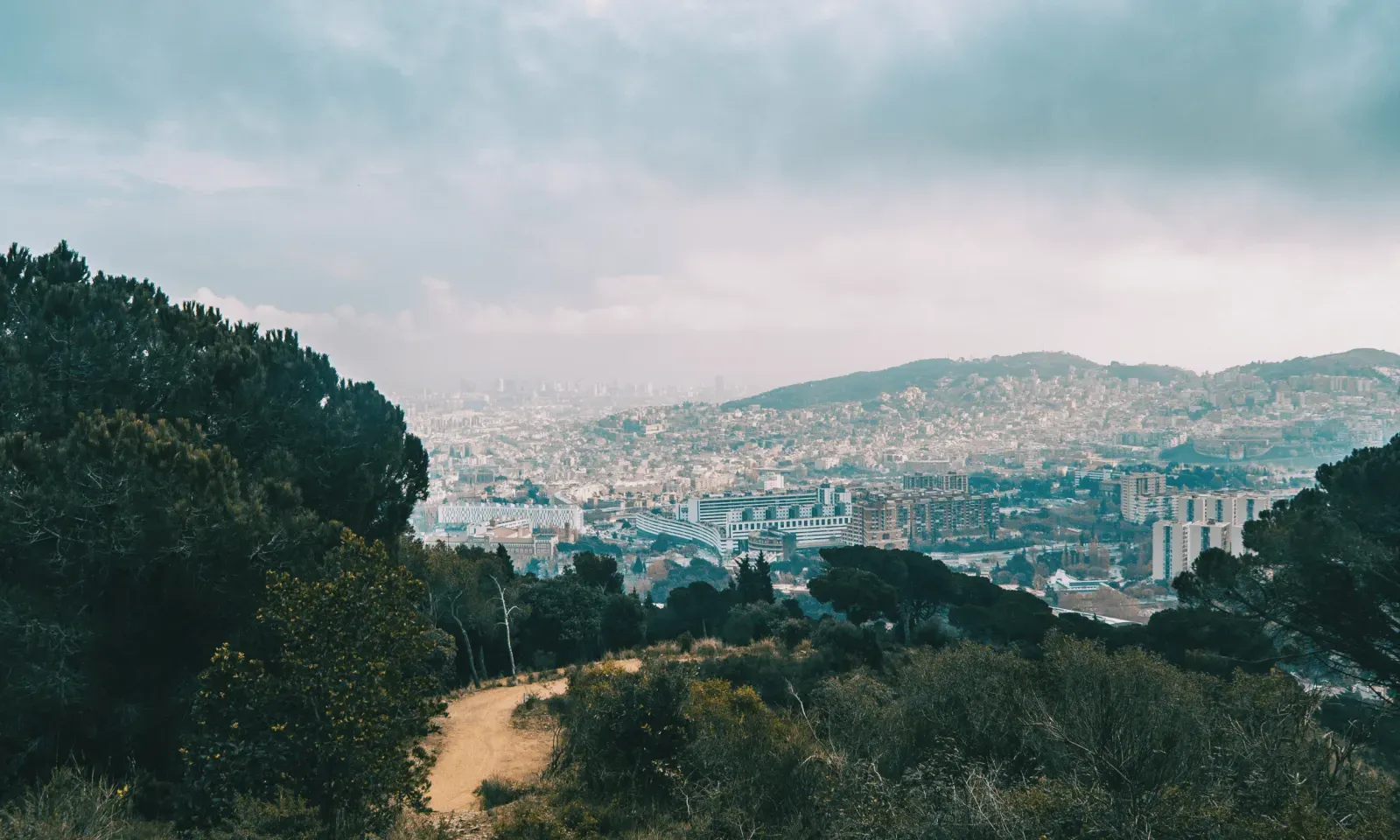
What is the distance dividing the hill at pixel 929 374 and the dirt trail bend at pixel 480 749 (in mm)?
145722

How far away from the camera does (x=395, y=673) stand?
6.06 meters

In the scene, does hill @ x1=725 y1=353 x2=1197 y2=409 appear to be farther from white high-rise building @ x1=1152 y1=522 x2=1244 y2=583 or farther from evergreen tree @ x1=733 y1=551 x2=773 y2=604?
evergreen tree @ x1=733 y1=551 x2=773 y2=604

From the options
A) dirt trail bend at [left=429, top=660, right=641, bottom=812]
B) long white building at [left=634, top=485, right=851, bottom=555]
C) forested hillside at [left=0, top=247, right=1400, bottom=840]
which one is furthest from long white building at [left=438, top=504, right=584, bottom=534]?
forested hillside at [left=0, top=247, right=1400, bottom=840]

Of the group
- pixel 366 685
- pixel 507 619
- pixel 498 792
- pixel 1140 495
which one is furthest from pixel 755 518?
pixel 366 685

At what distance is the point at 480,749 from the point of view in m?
9.45

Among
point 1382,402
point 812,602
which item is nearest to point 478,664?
point 812,602

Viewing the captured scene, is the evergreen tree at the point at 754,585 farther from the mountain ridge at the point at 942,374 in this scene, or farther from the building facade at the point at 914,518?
the mountain ridge at the point at 942,374

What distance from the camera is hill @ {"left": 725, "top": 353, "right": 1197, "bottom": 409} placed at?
158 m

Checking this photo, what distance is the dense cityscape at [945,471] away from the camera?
52.4 metres

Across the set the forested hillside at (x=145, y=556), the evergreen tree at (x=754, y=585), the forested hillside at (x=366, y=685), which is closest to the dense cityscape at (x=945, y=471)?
the evergreen tree at (x=754, y=585)

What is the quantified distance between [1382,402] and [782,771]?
131 meters

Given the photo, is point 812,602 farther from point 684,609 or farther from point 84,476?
point 84,476

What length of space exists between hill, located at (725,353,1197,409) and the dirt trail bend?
145722 mm

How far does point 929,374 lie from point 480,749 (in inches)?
6452
